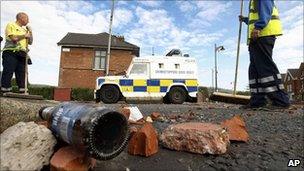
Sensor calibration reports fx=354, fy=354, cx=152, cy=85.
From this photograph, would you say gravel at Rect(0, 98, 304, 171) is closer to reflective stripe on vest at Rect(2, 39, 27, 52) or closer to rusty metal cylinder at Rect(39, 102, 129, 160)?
rusty metal cylinder at Rect(39, 102, 129, 160)

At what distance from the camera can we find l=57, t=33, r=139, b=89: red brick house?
27516 mm

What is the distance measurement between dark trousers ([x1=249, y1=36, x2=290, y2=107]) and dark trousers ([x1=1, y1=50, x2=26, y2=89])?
4389mm

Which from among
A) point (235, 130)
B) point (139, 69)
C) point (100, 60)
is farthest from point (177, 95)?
point (100, 60)

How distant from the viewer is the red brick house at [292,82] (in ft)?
208

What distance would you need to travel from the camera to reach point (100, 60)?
27922 millimetres

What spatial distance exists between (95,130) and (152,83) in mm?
11128

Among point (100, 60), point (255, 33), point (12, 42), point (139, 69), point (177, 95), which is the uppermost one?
point (100, 60)

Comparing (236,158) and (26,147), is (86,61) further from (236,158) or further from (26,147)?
(26,147)

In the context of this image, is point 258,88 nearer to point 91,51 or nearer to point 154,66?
point 154,66

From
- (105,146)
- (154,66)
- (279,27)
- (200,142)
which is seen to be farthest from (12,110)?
(154,66)

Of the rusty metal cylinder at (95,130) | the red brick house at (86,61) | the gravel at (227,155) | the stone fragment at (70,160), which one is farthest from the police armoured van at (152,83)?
the red brick house at (86,61)

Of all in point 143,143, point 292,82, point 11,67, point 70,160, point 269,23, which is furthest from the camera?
point 292,82

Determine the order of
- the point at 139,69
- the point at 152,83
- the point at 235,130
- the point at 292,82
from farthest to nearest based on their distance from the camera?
1. the point at 292,82
2. the point at 139,69
3. the point at 152,83
4. the point at 235,130

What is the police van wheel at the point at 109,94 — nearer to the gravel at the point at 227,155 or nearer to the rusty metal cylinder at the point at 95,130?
the gravel at the point at 227,155
